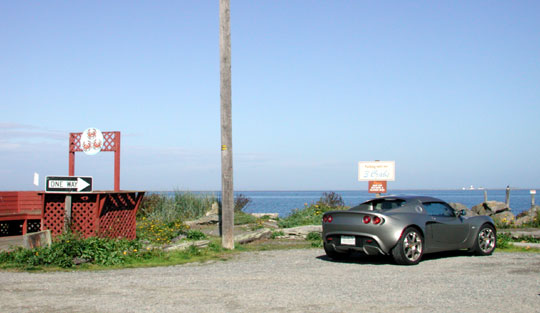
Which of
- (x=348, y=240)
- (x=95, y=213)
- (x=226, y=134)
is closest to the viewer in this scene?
(x=348, y=240)

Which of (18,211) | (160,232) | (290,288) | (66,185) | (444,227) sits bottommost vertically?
(290,288)

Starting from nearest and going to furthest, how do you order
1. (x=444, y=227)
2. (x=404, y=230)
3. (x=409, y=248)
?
(x=404, y=230)
(x=409, y=248)
(x=444, y=227)

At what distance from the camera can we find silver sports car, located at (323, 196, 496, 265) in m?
11.2

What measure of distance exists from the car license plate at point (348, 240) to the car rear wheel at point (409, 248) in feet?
2.70

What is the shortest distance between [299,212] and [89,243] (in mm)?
11950

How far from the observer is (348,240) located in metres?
11.6

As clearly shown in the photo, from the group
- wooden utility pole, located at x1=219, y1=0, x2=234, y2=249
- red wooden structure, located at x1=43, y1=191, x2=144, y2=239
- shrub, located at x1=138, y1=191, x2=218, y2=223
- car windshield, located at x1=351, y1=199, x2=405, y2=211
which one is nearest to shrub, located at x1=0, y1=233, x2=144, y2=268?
red wooden structure, located at x1=43, y1=191, x2=144, y2=239

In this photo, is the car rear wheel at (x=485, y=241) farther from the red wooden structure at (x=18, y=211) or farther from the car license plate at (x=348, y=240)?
the red wooden structure at (x=18, y=211)

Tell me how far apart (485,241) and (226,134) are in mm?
6248

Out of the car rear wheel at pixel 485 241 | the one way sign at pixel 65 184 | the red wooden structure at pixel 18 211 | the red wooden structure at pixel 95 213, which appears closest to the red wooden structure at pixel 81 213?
the red wooden structure at pixel 95 213

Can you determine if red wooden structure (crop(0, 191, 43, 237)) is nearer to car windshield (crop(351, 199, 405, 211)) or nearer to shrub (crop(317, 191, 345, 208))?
car windshield (crop(351, 199, 405, 211))

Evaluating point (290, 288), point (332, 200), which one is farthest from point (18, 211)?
point (332, 200)

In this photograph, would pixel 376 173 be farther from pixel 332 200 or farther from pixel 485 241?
pixel 332 200

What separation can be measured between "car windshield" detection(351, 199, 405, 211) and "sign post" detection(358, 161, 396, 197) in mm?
5520
